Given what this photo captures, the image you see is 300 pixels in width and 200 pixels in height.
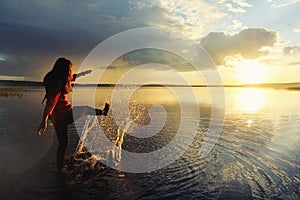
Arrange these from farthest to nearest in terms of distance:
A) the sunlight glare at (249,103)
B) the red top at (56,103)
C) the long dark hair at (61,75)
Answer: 1. the sunlight glare at (249,103)
2. the long dark hair at (61,75)
3. the red top at (56,103)

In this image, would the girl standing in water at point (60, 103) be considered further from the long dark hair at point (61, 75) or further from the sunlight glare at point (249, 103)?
the sunlight glare at point (249, 103)

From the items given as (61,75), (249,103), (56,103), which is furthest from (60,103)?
(249,103)

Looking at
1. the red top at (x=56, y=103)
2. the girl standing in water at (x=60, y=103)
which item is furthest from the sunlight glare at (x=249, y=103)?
the red top at (x=56, y=103)

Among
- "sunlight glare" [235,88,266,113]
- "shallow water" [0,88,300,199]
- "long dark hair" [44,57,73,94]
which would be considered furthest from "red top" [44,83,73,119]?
"sunlight glare" [235,88,266,113]

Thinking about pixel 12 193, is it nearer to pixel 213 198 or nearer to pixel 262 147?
pixel 213 198

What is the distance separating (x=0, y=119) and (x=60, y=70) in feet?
47.3

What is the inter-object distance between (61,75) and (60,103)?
36.1 inches

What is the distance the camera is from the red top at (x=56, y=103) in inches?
282

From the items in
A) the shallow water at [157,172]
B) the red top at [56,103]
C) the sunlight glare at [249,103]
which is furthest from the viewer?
the sunlight glare at [249,103]

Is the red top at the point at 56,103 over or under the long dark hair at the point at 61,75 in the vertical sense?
under

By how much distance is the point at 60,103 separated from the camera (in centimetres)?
765

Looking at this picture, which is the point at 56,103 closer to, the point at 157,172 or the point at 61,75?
the point at 61,75

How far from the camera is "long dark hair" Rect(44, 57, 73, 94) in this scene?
727cm

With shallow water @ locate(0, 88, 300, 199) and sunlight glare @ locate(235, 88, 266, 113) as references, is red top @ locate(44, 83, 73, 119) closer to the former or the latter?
shallow water @ locate(0, 88, 300, 199)
